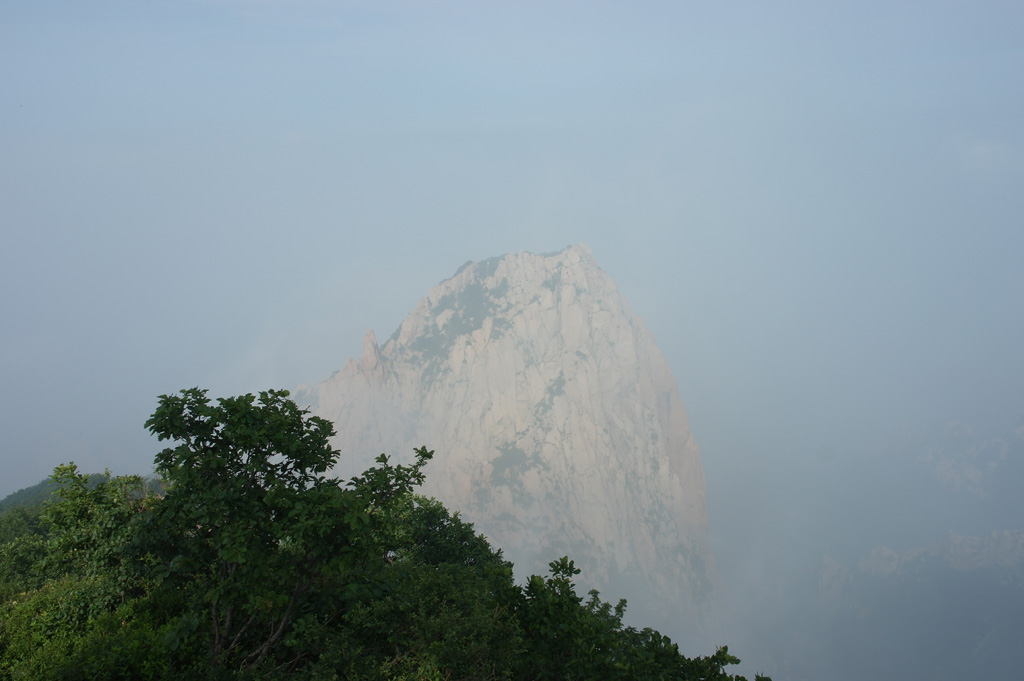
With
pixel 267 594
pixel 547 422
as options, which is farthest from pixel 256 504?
pixel 547 422

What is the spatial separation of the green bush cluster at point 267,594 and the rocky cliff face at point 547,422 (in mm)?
132317

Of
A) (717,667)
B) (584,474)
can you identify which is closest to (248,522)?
(717,667)

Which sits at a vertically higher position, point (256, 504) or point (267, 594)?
point (256, 504)

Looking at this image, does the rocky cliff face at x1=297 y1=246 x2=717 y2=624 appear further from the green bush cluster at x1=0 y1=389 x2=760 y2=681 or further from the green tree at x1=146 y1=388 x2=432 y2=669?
the green tree at x1=146 y1=388 x2=432 y2=669

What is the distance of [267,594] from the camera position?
14.5 meters

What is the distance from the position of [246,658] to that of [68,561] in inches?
354

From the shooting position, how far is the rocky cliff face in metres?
147

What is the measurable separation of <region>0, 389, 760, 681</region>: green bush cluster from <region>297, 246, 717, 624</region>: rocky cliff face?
13232cm

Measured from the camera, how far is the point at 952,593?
179 meters

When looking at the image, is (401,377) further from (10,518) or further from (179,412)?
(179,412)

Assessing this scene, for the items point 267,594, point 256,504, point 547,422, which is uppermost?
point 547,422

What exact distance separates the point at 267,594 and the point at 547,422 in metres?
141

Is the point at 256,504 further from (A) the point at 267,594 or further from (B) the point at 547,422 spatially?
(B) the point at 547,422

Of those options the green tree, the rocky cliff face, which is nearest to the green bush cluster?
the green tree
